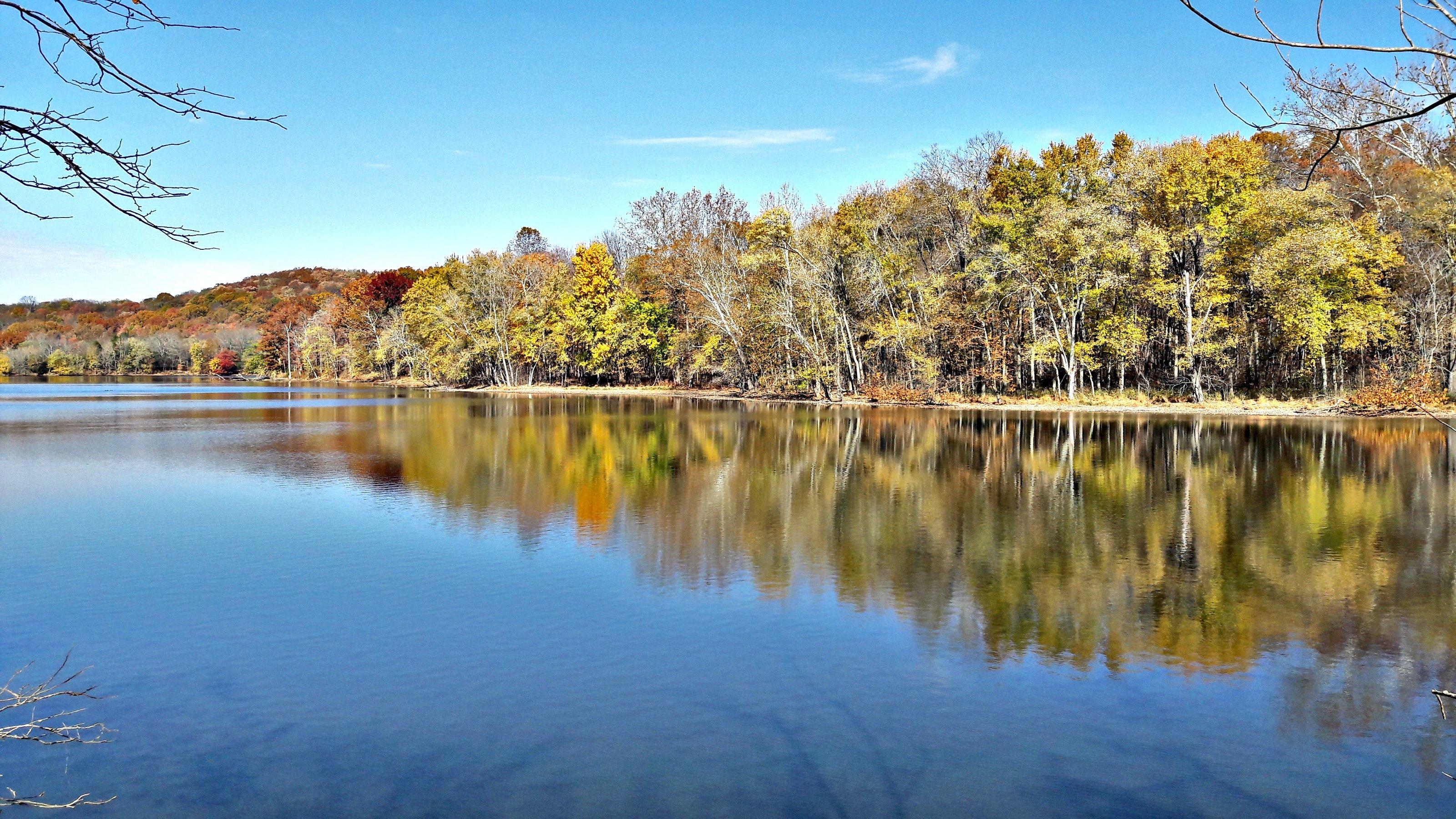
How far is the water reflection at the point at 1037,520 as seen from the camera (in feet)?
28.3

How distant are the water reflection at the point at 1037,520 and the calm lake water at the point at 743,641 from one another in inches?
3.0

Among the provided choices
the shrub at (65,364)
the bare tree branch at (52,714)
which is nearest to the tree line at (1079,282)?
the bare tree branch at (52,714)

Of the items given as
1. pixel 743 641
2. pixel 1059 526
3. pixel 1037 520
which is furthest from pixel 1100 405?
pixel 743 641

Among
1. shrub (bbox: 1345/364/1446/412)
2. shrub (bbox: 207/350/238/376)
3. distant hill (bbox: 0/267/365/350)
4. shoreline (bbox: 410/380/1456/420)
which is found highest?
→ distant hill (bbox: 0/267/365/350)

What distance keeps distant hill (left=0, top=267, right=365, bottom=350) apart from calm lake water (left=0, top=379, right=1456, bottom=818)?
122789 millimetres

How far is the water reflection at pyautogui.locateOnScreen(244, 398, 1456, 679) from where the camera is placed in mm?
8617

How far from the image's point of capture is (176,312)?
502ft

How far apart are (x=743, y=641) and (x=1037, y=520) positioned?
7.34 meters

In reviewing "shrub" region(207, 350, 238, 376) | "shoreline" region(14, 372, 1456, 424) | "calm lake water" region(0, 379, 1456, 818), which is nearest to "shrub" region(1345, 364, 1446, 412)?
"shoreline" region(14, 372, 1456, 424)

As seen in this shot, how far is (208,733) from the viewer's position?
616cm

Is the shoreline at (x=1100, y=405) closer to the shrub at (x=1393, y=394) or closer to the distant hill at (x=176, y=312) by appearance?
the shrub at (x=1393, y=394)

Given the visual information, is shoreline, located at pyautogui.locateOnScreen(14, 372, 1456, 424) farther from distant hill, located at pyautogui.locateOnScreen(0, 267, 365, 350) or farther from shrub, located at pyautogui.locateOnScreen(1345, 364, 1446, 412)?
distant hill, located at pyautogui.locateOnScreen(0, 267, 365, 350)

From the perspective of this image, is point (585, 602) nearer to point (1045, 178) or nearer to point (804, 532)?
point (804, 532)

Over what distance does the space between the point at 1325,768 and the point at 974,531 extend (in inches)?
284
